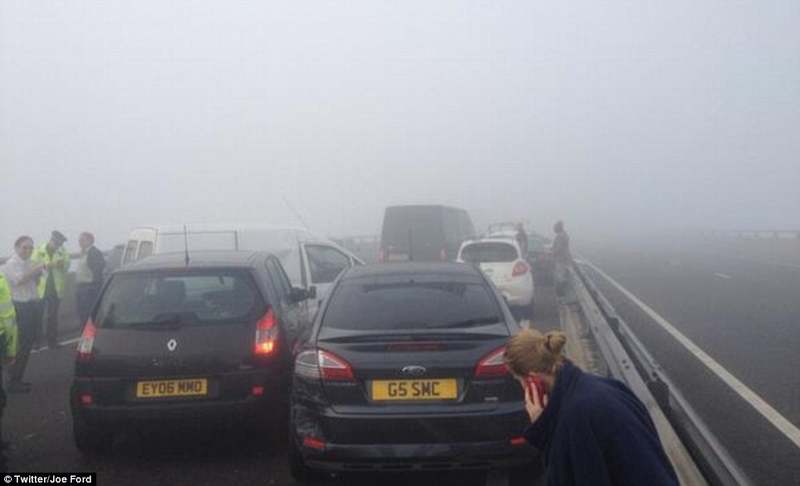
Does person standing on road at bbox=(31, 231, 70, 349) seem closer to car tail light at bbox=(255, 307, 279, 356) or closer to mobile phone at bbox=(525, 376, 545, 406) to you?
car tail light at bbox=(255, 307, 279, 356)

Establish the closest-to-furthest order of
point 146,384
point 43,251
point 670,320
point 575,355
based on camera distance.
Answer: point 146,384 → point 575,355 → point 43,251 → point 670,320

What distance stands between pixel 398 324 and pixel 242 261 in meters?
1.91

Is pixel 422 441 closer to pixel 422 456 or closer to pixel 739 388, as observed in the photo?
pixel 422 456

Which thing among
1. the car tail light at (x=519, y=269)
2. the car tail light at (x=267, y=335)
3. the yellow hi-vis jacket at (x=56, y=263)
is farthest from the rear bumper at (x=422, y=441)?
the car tail light at (x=519, y=269)

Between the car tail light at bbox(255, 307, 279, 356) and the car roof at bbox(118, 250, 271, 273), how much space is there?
50cm

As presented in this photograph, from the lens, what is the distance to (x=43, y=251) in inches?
493

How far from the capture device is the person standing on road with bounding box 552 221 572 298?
1714 centimetres

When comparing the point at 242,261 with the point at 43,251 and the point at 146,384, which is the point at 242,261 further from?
the point at 43,251

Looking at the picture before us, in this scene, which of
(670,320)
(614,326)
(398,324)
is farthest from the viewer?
(670,320)

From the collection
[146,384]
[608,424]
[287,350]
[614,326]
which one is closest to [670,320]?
[614,326]

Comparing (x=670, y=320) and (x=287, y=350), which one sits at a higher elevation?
(x=287, y=350)

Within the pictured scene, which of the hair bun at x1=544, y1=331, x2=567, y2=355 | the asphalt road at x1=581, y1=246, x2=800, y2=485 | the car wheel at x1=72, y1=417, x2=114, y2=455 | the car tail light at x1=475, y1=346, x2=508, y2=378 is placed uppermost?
the hair bun at x1=544, y1=331, x2=567, y2=355

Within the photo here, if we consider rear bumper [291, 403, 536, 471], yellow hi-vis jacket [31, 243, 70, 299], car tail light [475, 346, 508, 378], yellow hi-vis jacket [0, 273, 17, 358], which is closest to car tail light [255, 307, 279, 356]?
rear bumper [291, 403, 536, 471]
